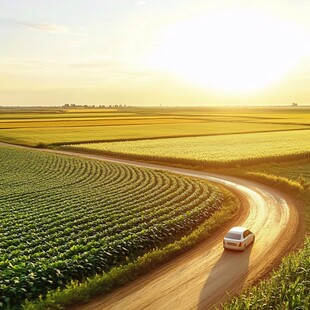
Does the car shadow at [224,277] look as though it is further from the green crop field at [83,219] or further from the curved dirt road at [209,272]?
the green crop field at [83,219]

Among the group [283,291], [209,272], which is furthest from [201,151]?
[283,291]

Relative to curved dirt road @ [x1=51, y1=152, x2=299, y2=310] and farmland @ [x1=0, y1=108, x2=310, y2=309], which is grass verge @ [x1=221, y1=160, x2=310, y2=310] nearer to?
curved dirt road @ [x1=51, y1=152, x2=299, y2=310]

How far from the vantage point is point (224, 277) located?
70.2 ft

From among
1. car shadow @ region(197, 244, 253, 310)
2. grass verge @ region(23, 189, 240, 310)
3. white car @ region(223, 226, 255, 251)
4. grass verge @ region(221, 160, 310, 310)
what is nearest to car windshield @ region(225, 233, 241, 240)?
white car @ region(223, 226, 255, 251)

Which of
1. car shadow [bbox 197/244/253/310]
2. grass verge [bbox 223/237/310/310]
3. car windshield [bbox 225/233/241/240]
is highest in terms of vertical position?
grass verge [bbox 223/237/310/310]

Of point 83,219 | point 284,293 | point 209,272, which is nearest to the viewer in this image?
point 284,293

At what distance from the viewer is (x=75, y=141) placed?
82.8 meters

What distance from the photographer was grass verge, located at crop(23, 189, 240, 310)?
18.1 m

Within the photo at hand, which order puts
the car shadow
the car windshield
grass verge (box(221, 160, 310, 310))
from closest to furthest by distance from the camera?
grass verge (box(221, 160, 310, 310)) → the car shadow → the car windshield

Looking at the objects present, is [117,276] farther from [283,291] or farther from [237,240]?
[283,291]

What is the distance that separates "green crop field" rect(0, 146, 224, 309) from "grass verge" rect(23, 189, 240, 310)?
764mm

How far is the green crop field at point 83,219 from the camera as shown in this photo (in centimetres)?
2016

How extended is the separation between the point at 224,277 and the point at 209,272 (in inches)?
37.2

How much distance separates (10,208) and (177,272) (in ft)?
50.4
